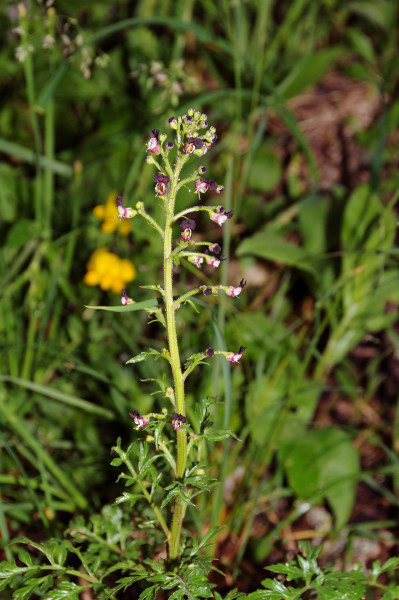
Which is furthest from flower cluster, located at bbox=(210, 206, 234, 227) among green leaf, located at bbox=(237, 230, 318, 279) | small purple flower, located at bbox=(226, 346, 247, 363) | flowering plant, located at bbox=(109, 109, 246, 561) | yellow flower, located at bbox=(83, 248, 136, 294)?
yellow flower, located at bbox=(83, 248, 136, 294)

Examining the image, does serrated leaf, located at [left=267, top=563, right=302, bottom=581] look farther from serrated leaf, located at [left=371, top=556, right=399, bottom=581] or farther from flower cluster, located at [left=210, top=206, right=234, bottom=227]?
flower cluster, located at [left=210, top=206, right=234, bottom=227]

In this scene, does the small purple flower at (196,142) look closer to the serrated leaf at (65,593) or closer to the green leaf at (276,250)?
the serrated leaf at (65,593)

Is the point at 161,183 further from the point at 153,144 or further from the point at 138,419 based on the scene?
the point at 138,419

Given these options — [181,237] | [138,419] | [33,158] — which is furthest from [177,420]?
[33,158]

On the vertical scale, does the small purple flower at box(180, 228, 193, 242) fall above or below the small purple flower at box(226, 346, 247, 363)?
above

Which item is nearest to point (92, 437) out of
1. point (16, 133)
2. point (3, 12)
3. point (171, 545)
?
point (171, 545)

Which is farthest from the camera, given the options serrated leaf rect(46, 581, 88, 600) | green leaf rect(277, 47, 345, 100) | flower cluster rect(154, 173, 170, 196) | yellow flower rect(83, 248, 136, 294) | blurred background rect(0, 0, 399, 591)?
green leaf rect(277, 47, 345, 100)

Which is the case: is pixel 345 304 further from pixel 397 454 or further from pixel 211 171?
pixel 211 171
